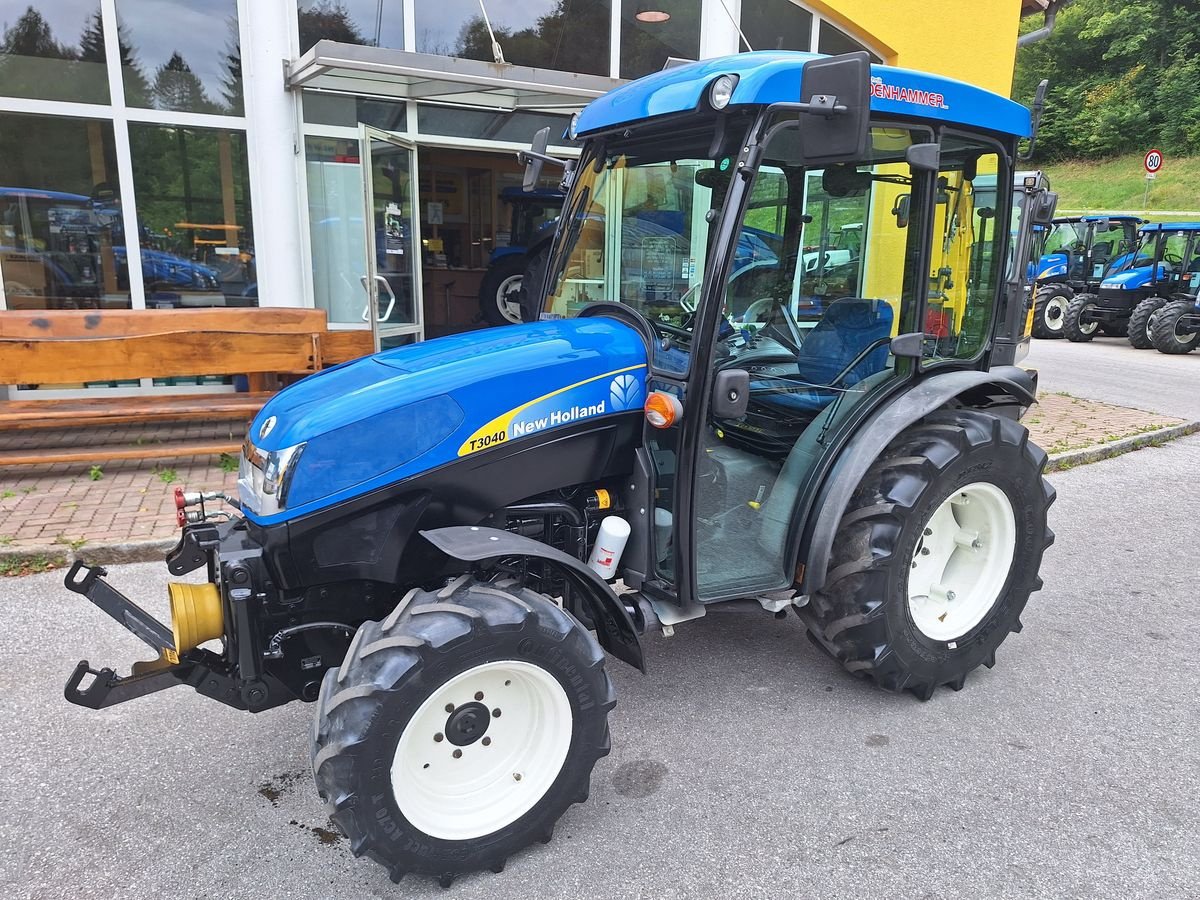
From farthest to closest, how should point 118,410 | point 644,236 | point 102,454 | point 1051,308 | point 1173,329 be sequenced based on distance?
point 1051,308
point 1173,329
point 118,410
point 102,454
point 644,236

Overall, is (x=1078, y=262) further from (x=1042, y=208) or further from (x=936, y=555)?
(x=936, y=555)

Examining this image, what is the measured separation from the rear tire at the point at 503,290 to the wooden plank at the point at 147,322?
3921 millimetres

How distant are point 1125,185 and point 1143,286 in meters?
21.0

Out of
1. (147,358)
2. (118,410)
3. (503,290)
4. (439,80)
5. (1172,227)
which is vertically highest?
(439,80)

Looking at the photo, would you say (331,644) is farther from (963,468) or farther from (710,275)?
(963,468)

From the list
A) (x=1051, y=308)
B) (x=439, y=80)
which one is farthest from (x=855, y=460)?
(x=1051, y=308)

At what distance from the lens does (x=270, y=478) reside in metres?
2.52

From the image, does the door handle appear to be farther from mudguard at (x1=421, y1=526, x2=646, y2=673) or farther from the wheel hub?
the wheel hub

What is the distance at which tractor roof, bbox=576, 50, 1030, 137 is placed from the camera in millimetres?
2617

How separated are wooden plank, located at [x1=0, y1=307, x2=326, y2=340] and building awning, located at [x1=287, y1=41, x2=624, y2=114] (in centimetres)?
203

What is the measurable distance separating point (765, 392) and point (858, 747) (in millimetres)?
1350

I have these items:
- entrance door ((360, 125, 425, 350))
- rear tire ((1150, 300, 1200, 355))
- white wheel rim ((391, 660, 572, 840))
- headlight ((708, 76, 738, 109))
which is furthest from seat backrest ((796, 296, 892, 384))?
rear tire ((1150, 300, 1200, 355))

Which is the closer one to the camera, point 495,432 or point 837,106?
point 837,106

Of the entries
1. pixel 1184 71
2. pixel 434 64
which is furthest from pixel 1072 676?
pixel 1184 71
